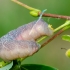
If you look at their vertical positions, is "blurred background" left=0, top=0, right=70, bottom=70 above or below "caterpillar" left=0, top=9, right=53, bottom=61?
above

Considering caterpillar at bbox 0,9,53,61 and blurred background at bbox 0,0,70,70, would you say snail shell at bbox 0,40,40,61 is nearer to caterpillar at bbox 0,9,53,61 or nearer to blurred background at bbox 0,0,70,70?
caterpillar at bbox 0,9,53,61

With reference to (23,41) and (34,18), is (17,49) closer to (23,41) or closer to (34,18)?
(23,41)

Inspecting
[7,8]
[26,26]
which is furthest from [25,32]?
[7,8]

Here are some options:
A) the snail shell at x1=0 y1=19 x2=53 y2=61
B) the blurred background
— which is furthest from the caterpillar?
the blurred background

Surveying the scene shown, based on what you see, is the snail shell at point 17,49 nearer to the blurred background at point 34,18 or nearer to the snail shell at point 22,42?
the snail shell at point 22,42

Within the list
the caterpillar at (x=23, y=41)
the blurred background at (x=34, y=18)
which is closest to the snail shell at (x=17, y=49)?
the caterpillar at (x=23, y=41)

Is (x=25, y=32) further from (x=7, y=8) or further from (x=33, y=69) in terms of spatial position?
(x=7, y=8)

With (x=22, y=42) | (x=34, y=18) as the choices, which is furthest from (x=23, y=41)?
(x=34, y=18)

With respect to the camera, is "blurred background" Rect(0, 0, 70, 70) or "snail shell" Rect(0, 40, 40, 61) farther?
"blurred background" Rect(0, 0, 70, 70)
